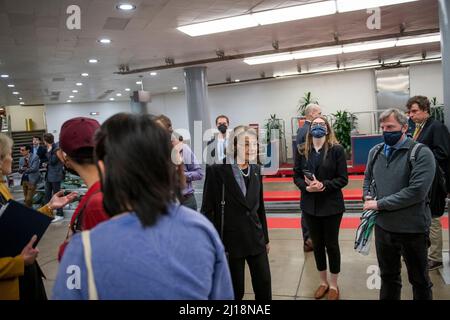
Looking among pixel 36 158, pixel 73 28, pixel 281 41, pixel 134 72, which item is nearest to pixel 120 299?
pixel 73 28

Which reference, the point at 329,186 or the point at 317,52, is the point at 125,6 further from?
the point at 317,52

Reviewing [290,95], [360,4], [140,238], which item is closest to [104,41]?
[360,4]

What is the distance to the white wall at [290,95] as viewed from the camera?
12570 millimetres

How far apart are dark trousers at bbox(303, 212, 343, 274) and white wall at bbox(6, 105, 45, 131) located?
21.1 metres

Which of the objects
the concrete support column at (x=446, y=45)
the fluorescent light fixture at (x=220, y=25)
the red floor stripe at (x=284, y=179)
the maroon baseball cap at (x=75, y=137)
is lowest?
the red floor stripe at (x=284, y=179)

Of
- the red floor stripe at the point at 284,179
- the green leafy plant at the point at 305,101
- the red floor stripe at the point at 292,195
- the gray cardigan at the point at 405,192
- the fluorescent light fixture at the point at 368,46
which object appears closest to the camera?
the gray cardigan at the point at 405,192

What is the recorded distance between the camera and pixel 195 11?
5164mm

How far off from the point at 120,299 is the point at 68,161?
86cm

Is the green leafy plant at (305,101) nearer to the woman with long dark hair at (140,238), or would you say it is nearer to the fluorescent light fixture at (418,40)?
the fluorescent light fixture at (418,40)

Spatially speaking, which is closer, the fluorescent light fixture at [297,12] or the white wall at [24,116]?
the fluorescent light fixture at [297,12]

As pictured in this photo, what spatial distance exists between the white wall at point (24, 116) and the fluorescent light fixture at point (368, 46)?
18444 mm

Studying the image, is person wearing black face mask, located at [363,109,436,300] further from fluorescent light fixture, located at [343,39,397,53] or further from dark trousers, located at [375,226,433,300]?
fluorescent light fixture, located at [343,39,397,53]

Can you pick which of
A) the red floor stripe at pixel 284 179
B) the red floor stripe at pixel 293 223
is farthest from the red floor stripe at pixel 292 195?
the red floor stripe at pixel 284 179

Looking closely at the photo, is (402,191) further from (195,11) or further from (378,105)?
(378,105)
